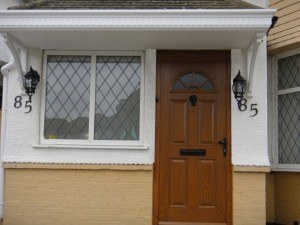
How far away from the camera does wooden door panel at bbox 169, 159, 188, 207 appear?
604 centimetres

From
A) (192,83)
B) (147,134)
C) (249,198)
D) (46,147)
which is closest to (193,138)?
(147,134)

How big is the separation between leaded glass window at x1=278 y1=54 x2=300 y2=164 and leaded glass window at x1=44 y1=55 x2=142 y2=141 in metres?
2.57

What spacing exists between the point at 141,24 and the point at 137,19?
0.29 ft

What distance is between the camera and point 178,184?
6.05 meters

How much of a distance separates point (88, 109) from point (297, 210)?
12.2ft

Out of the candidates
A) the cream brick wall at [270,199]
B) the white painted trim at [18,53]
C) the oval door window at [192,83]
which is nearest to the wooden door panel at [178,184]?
the oval door window at [192,83]

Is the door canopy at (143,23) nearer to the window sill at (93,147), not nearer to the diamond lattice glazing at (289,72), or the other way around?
the diamond lattice glazing at (289,72)

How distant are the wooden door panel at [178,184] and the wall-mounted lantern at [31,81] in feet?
8.13

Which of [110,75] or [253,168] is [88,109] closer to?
[110,75]

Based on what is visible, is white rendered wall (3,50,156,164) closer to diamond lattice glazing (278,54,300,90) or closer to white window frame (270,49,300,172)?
white window frame (270,49,300,172)

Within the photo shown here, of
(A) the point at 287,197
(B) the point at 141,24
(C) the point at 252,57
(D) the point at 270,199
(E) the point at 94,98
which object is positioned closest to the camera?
(B) the point at 141,24

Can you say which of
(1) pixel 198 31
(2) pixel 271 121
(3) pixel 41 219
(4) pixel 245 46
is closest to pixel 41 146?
(3) pixel 41 219

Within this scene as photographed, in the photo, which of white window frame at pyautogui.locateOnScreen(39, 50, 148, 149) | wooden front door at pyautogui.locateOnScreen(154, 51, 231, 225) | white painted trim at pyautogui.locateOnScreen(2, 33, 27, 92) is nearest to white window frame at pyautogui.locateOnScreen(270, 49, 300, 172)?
wooden front door at pyautogui.locateOnScreen(154, 51, 231, 225)

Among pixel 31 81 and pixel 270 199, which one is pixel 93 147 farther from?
pixel 270 199
